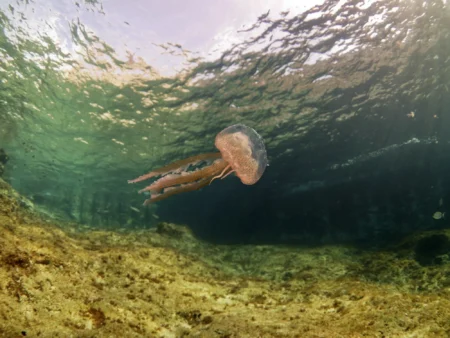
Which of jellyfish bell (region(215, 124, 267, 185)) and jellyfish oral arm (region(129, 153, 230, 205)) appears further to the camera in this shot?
jellyfish bell (region(215, 124, 267, 185))

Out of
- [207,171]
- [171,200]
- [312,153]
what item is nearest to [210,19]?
[207,171]

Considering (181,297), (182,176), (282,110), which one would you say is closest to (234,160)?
(182,176)

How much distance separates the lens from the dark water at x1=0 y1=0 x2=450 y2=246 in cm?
1070

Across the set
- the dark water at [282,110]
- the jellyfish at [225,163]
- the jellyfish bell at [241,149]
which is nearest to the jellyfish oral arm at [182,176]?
the jellyfish at [225,163]

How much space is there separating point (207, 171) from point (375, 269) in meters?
4.78

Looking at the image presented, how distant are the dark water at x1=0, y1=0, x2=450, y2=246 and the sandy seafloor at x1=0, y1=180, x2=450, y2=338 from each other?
8449mm

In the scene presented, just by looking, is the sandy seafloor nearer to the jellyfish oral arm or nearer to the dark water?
the jellyfish oral arm

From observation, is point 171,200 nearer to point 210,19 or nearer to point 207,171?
point 210,19

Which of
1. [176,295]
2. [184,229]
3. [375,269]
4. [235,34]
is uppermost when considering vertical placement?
[235,34]

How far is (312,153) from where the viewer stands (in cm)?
1980

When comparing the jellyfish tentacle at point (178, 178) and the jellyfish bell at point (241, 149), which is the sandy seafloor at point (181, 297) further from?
the jellyfish bell at point (241, 149)

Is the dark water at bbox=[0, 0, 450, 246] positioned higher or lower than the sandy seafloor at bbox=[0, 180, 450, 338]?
higher

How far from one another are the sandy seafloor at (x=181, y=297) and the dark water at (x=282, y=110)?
27.7 ft

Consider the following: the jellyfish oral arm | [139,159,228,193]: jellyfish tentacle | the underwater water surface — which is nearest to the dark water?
the underwater water surface
